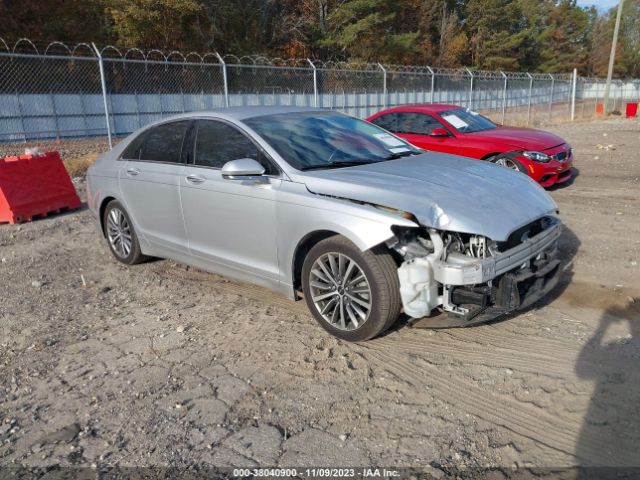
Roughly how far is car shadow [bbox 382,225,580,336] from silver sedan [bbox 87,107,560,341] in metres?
0.11

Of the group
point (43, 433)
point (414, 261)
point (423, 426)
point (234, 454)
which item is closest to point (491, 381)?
point (423, 426)

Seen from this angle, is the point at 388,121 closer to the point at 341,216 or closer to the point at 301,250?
the point at 301,250

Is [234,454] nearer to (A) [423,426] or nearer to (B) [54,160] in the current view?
(A) [423,426]

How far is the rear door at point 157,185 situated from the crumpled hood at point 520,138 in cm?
547

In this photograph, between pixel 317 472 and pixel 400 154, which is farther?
pixel 400 154

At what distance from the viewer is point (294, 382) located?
11.4ft

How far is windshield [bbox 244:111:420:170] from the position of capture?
4312mm

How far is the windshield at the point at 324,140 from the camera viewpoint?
14.1ft

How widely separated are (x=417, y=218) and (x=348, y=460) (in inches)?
60.6

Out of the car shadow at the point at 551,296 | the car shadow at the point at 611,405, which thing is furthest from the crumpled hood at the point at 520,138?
the car shadow at the point at 611,405

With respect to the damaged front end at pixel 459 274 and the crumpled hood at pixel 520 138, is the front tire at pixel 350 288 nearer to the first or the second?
the damaged front end at pixel 459 274

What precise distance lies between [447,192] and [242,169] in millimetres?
1510

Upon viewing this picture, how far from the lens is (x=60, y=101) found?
1988 cm

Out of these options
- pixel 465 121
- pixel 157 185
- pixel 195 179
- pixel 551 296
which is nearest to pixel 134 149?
pixel 157 185
